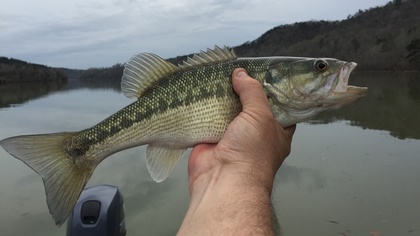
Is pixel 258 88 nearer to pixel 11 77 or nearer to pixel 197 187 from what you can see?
pixel 197 187

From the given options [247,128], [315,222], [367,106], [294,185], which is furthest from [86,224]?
[367,106]

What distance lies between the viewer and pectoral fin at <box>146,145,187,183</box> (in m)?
4.29

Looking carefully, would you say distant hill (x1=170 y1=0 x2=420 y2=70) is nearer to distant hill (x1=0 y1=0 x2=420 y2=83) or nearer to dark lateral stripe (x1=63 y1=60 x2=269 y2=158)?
distant hill (x1=0 y1=0 x2=420 y2=83)

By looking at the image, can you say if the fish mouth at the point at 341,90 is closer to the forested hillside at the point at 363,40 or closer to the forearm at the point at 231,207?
the forearm at the point at 231,207

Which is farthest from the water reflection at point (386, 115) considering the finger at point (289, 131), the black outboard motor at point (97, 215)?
the finger at point (289, 131)

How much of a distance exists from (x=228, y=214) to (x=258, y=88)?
149 cm

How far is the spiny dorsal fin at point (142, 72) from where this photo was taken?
420cm

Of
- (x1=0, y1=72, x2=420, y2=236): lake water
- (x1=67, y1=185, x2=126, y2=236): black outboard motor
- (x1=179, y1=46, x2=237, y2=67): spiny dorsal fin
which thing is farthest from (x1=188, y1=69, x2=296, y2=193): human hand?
(x1=0, y1=72, x2=420, y2=236): lake water

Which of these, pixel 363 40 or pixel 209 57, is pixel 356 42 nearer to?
pixel 363 40

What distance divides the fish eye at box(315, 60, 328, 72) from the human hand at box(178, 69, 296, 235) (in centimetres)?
66

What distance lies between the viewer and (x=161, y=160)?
431cm

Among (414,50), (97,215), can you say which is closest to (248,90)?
(97,215)

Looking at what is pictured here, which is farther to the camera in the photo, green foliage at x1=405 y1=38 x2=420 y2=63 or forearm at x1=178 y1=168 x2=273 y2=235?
green foliage at x1=405 y1=38 x2=420 y2=63

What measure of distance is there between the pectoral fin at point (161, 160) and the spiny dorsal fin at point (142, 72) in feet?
2.21
